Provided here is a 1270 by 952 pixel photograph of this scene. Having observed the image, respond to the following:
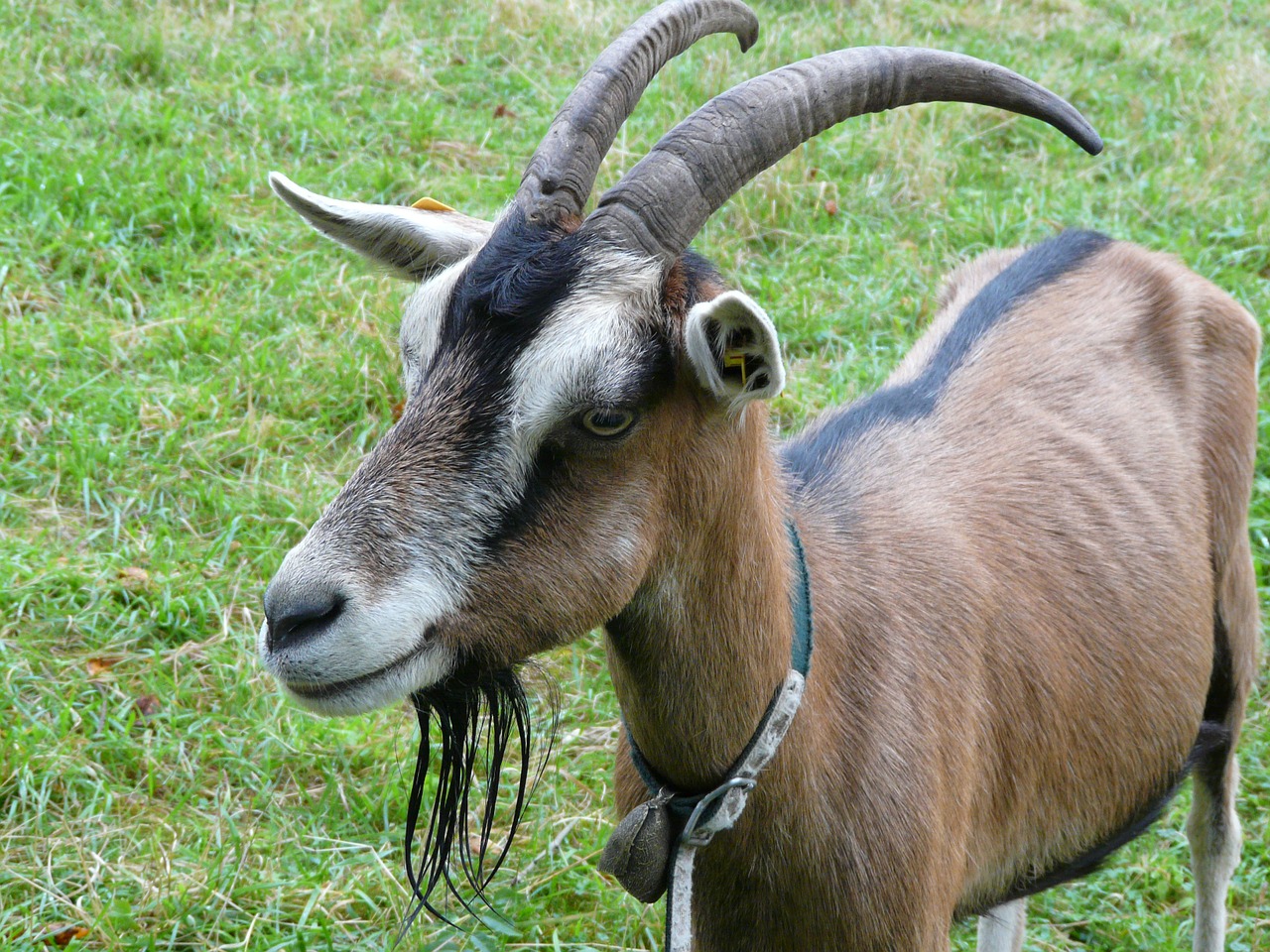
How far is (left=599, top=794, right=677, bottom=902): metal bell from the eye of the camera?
93.4 inches

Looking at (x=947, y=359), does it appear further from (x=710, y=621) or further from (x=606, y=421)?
(x=606, y=421)

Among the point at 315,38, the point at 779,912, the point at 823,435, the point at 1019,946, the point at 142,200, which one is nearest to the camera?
the point at 779,912

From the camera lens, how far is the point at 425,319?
2283 millimetres

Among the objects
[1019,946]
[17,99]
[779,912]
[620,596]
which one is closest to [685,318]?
[620,596]

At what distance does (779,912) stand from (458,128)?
555 cm

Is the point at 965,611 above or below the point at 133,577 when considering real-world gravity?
above

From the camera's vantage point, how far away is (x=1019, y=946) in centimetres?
358

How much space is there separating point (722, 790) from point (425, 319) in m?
1.00

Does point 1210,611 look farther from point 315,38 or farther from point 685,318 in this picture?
Answer: point 315,38

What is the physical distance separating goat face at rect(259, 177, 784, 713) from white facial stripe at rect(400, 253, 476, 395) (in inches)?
0.5

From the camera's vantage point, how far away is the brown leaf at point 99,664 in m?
3.93

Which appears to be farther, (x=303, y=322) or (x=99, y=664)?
(x=303, y=322)

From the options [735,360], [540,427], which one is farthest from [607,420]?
[735,360]

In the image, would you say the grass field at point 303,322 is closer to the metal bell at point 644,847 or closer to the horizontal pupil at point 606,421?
the metal bell at point 644,847
